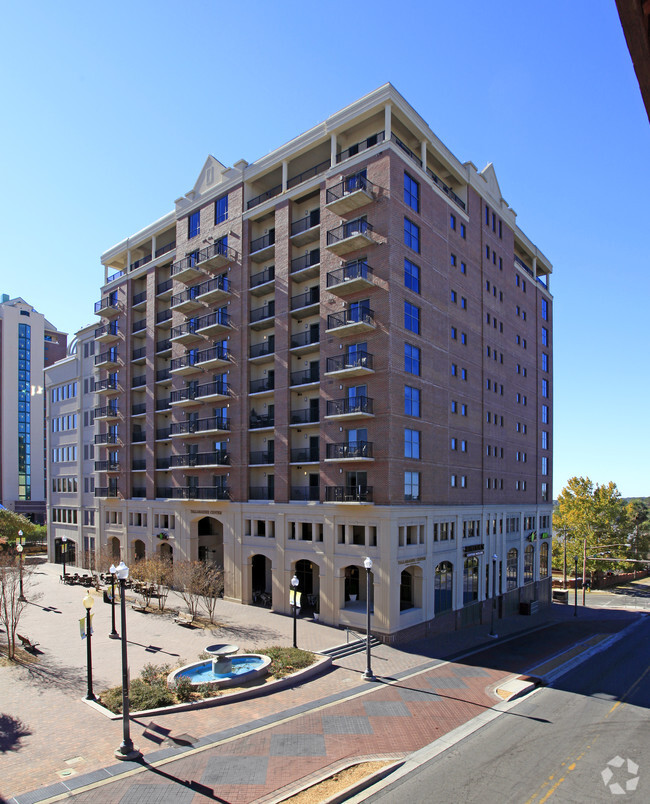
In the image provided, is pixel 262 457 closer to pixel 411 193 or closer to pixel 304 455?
pixel 304 455

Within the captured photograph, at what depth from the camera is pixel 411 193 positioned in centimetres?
3375

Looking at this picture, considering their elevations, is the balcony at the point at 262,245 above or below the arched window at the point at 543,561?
above

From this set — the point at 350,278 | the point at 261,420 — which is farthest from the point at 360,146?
the point at 261,420

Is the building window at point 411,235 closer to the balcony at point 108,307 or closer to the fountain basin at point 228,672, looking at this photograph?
the fountain basin at point 228,672

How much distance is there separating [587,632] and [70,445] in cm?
5353

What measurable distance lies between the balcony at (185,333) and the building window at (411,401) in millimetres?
18782

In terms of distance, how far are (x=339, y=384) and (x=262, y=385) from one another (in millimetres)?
7808

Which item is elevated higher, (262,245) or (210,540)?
(262,245)

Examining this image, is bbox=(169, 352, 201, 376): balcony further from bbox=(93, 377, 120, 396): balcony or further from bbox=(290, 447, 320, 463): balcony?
bbox=(290, 447, 320, 463): balcony

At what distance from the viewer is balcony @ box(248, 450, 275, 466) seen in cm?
3797

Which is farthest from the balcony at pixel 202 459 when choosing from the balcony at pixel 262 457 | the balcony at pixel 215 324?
the balcony at pixel 215 324

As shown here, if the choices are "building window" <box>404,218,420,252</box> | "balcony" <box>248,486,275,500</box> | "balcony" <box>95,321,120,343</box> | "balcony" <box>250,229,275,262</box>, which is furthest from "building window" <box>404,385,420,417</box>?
"balcony" <box>95,321,120,343</box>

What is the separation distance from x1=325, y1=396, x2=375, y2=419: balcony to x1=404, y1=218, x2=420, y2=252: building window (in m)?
10.3

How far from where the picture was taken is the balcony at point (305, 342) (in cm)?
3520
